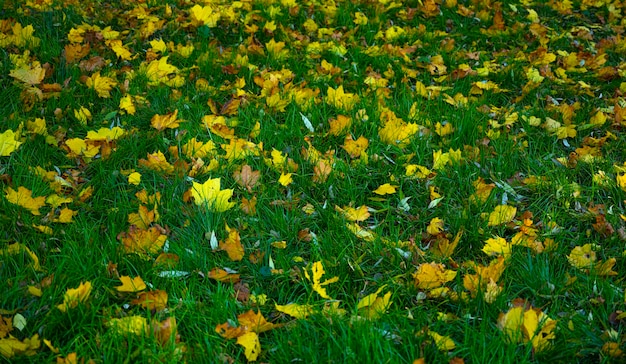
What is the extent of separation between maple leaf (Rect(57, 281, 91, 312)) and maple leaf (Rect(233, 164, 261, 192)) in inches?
33.1

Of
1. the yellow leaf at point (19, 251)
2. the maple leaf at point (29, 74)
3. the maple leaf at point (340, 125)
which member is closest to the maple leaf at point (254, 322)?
the yellow leaf at point (19, 251)

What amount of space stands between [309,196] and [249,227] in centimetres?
32

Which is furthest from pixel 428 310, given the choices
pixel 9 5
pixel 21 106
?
pixel 9 5

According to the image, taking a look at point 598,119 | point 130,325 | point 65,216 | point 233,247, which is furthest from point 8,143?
point 598,119

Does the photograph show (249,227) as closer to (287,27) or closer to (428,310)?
(428,310)

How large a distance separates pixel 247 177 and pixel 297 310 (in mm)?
820

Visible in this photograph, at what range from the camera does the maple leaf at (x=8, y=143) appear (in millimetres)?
2598

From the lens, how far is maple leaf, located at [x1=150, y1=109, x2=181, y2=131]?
2.93 metres

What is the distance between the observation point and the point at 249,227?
2.39m

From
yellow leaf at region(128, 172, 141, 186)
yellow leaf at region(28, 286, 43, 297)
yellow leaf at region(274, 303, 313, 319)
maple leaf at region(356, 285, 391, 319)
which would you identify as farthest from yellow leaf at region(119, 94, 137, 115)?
maple leaf at region(356, 285, 391, 319)

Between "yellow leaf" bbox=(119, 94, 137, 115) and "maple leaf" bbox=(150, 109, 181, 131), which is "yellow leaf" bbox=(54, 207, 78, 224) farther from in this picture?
"yellow leaf" bbox=(119, 94, 137, 115)

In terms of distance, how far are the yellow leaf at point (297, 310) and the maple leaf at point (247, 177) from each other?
0.76 meters

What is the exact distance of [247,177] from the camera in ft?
8.57

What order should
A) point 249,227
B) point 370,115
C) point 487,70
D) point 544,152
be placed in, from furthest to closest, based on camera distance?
point 487,70 < point 370,115 < point 544,152 < point 249,227
